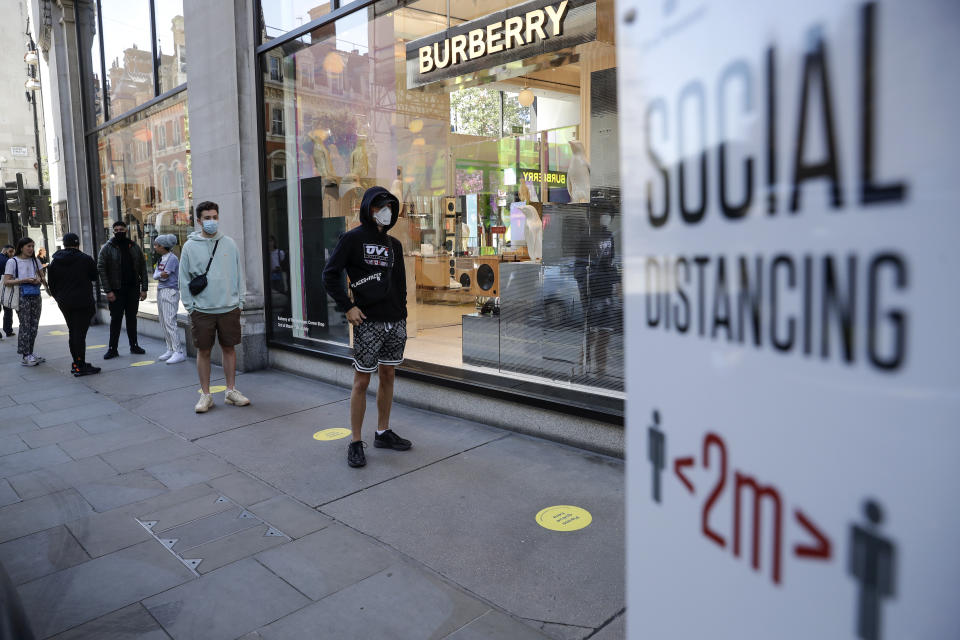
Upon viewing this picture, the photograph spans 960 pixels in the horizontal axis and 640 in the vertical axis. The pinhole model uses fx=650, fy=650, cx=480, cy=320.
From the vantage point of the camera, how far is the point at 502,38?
796cm

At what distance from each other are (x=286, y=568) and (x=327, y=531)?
0.42m

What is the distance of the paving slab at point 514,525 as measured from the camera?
3.04 meters

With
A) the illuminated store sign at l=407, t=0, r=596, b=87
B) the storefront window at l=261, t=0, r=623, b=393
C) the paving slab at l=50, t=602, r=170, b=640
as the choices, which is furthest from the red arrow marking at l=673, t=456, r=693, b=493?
the illuminated store sign at l=407, t=0, r=596, b=87

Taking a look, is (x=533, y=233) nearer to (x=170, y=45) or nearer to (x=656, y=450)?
(x=656, y=450)

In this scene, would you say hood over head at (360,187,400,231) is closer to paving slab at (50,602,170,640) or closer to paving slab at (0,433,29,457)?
paving slab at (50,602,170,640)

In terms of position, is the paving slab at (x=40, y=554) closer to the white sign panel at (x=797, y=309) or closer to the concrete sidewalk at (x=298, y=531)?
the concrete sidewalk at (x=298, y=531)

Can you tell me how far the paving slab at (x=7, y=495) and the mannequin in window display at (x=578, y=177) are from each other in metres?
4.99

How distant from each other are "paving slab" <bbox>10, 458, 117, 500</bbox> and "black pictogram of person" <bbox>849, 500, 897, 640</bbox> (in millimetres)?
A: 5061

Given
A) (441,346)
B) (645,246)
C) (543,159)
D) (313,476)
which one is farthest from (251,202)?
(645,246)

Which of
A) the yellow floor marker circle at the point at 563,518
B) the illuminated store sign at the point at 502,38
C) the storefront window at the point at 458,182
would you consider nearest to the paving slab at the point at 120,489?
the yellow floor marker circle at the point at 563,518

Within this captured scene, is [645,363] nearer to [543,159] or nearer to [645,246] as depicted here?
[645,246]

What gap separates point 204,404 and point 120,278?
4.15m

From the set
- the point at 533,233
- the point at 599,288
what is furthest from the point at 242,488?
the point at 533,233

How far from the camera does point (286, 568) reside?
3299 mm
